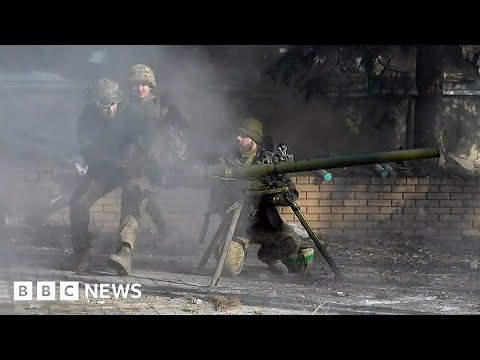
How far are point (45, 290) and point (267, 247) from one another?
1692 millimetres

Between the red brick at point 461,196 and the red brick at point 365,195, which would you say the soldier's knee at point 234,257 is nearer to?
the red brick at point 365,195

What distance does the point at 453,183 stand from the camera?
8.16 meters

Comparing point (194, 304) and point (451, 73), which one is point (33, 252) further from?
point (451, 73)

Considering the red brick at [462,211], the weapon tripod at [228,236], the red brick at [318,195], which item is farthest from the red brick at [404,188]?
the weapon tripod at [228,236]

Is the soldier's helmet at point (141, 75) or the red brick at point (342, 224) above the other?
the soldier's helmet at point (141, 75)

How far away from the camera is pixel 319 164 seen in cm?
591

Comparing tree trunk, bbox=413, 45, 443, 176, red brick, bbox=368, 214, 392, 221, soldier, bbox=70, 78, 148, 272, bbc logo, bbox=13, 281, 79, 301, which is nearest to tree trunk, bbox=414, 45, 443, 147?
tree trunk, bbox=413, 45, 443, 176

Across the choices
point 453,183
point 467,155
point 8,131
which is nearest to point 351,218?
point 453,183

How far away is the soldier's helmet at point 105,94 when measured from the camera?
6.02 m

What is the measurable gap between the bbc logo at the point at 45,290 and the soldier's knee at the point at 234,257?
111 centimetres

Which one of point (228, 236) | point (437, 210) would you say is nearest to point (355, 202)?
point (437, 210)

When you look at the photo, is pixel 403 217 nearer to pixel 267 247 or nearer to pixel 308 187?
pixel 308 187
